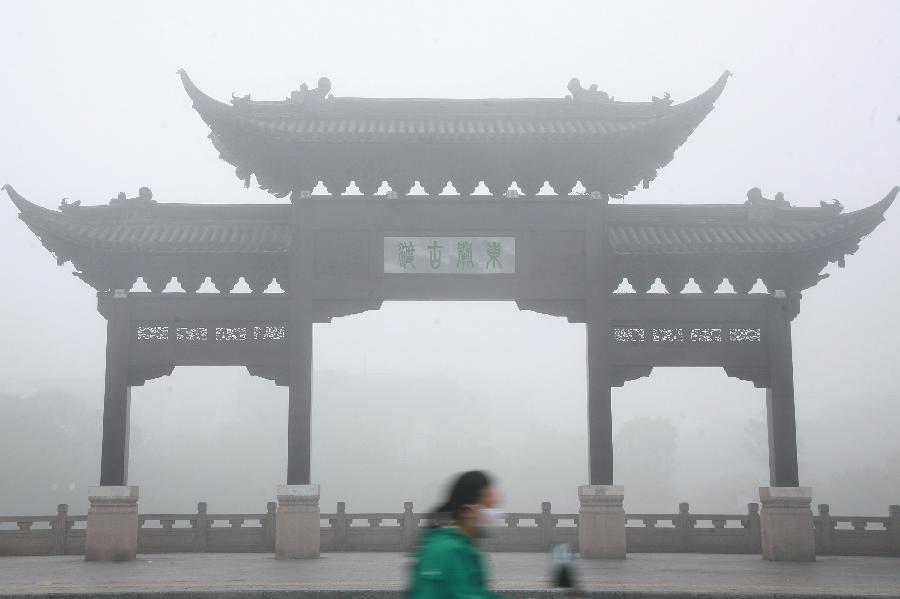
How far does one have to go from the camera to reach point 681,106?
55.7 ft

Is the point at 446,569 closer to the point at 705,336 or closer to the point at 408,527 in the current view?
the point at 705,336

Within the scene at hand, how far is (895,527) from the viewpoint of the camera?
18734 mm

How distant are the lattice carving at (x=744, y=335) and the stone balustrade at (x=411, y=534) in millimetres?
4513

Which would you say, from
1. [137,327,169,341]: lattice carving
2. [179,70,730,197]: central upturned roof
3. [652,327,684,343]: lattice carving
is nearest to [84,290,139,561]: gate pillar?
[137,327,169,341]: lattice carving

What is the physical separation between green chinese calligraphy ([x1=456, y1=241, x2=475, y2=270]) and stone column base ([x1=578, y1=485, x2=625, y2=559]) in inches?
162

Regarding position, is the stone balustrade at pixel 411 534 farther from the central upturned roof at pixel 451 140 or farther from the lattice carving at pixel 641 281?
the central upturned roof at pixel 451 140

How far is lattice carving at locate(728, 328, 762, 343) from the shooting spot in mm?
16578

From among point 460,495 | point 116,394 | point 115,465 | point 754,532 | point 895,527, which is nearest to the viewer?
point 460,495

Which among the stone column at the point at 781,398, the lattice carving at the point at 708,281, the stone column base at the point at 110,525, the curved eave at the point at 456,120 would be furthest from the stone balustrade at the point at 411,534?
the curved eave at the point at 456,120

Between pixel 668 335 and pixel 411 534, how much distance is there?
22.5 feet

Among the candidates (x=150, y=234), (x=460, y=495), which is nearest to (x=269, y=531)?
(x=150, y=234)

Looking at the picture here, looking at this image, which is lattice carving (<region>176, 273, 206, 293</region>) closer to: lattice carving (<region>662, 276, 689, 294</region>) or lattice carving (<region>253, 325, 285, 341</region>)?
lattice carving (<region>253, 325, 285, 341</region>)

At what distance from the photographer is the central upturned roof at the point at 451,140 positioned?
16625mm

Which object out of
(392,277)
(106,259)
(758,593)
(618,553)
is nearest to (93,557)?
(106,259)
